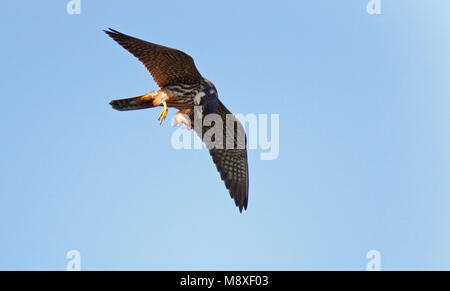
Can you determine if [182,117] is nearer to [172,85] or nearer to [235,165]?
[172,85]

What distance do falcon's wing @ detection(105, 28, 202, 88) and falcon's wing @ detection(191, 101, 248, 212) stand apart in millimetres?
1575

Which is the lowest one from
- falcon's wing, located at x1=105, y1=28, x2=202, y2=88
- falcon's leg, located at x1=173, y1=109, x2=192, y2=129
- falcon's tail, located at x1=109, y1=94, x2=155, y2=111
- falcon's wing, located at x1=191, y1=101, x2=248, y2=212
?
falcon's wing, located at x1=191, y1=101, x2=248, y2=212

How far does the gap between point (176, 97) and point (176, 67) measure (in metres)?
0.56

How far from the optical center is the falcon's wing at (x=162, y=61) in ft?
34.3

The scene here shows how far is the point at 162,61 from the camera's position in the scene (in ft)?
35.6

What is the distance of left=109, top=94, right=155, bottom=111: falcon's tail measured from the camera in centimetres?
1094

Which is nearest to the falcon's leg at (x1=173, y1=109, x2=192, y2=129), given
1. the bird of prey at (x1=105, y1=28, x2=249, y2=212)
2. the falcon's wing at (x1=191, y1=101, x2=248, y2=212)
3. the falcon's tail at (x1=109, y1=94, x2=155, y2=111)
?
the bird of prey at (x1=105, y1=28, x2=249, y2=212)

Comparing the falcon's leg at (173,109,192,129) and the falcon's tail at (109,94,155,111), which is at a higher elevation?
the falcon's tail at (109,94,155,111)

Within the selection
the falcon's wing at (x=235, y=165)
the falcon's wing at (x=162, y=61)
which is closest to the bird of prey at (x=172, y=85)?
the falcon's wing at (x=162, y=61)

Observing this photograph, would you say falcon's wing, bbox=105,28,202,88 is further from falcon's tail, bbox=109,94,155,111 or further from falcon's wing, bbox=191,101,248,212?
falcon's wing, bbox=191,101,248,212
